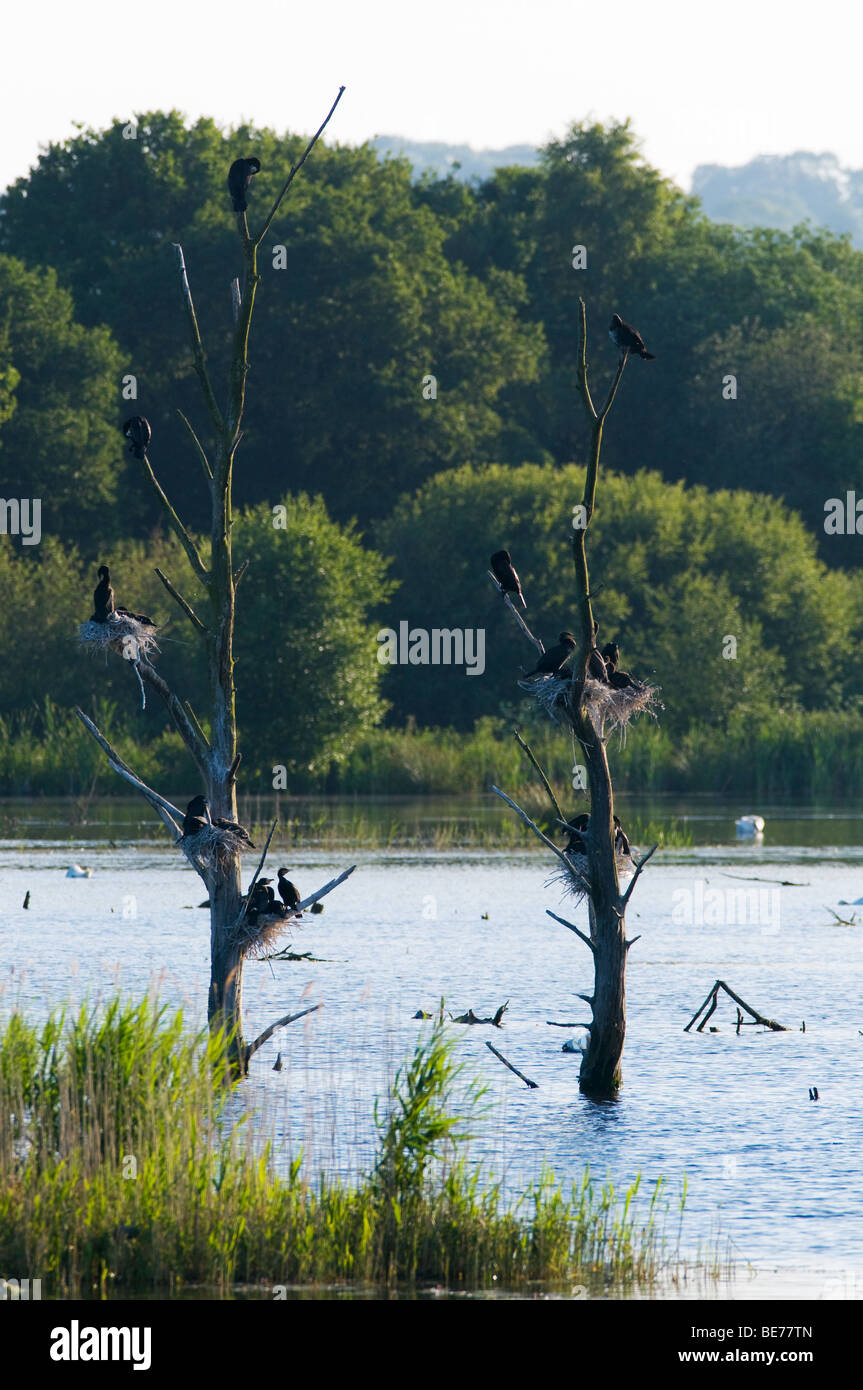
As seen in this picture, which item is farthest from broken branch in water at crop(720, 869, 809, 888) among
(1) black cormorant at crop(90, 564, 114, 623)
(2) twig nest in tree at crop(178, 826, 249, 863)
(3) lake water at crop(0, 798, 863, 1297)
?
(1) black cormorant at crop(90, 564, 114, 623)

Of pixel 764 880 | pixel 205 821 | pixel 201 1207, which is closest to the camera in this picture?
pixel 201 1207

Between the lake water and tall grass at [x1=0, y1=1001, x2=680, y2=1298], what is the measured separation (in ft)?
1.93

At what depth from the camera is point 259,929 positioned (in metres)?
15.2

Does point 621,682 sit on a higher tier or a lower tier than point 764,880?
higher

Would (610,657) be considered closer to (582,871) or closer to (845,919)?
(582,871)

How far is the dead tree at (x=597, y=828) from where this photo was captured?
15266 mm

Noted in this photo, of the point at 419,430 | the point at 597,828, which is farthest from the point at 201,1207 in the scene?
the point at 419,430

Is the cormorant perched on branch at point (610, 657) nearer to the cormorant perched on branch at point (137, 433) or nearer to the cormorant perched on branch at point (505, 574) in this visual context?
the cormorant perched on branch at point (505, 574)

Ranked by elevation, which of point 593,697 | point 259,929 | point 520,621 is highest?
point 520,621

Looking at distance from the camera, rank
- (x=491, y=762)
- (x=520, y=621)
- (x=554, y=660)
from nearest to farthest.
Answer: (x=520, y=621) < (x=554, y=660) < (x=491, y=762)

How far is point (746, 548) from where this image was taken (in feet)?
230

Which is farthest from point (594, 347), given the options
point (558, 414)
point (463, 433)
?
point (463, 433)

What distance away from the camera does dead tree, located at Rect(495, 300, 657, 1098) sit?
15.3 m

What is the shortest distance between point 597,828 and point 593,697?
1042mm
